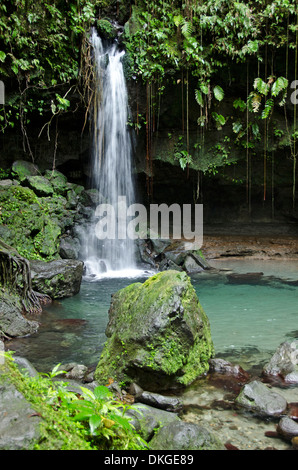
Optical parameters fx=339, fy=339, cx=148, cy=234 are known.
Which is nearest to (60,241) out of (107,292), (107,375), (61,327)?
(107,292)

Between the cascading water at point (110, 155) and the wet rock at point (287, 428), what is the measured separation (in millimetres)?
7775

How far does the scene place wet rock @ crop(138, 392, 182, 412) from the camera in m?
3.26

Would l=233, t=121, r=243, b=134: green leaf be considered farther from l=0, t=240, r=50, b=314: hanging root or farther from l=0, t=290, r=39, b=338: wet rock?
l=0, t=290, r=39, b=338: wet rock

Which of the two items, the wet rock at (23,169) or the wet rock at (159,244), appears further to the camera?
the wet rock at (23,169)

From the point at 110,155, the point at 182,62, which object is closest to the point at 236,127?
the point at 182,62

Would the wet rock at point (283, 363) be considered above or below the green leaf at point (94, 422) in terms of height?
below

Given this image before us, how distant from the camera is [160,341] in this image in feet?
12.1

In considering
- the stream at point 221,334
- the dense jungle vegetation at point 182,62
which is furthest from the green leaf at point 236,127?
the stream at point 221,334

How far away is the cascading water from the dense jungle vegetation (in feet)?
1.84

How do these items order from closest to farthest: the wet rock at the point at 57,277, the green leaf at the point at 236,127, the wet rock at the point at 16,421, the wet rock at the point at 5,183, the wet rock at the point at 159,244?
the wet rock at the point at 16,421 → the wet rock at the point at 57,277 → the wet rock at the point at 5,183 → the wet rock at the point at 159,244 → the green leaf at the point at 236,127

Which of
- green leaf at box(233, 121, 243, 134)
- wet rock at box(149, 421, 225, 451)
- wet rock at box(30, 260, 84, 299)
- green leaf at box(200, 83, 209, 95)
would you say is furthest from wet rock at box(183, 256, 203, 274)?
wet rock at box(149, 421, 225, 451)

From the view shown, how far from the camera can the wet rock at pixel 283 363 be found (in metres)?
3.94

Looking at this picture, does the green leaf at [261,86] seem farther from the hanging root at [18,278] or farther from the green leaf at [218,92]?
the hanging root at [18,278]

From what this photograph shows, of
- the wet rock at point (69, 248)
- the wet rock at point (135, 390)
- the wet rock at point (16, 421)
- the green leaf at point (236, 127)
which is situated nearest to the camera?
the wet rock at point (16, 421)
